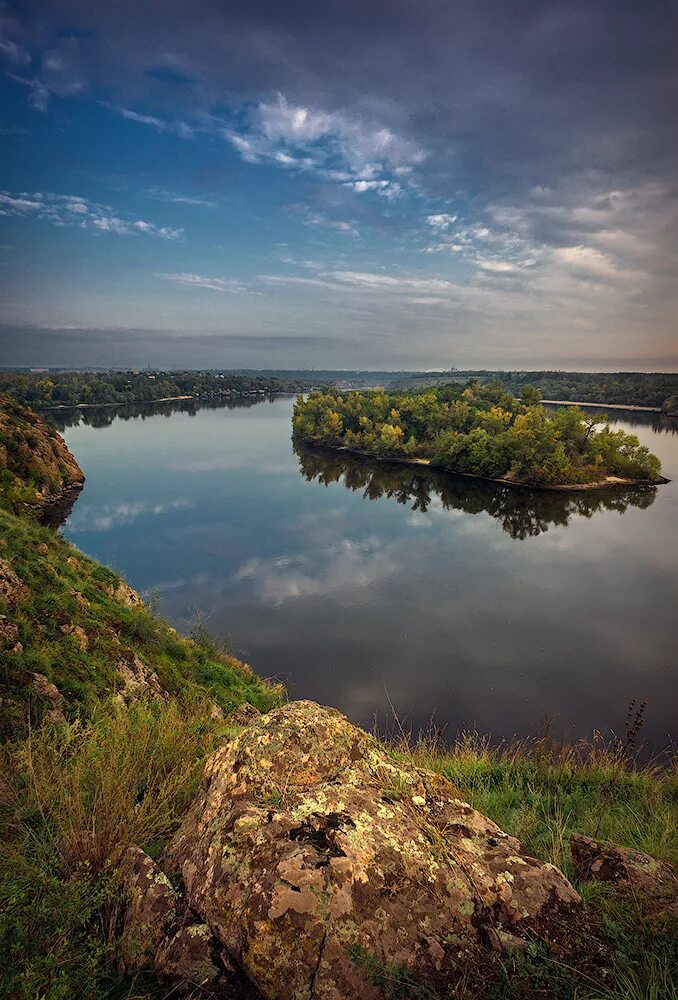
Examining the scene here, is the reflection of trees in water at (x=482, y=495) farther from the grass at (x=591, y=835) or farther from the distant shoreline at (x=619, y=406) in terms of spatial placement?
the distant shoreline at (x=619, y=406)

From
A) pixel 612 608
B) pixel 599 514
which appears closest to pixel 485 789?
pixel 612 608

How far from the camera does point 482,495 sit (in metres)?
54.5

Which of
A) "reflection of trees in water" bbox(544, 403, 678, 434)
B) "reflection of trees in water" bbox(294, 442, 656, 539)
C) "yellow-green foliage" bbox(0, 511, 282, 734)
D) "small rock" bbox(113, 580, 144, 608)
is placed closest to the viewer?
"yellow-green foliage" bbox(0, 511, 282, 734)

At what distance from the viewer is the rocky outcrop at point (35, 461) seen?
38125 millimetres

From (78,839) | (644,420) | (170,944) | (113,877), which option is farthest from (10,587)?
(644,420)

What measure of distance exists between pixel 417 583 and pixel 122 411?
427 feet

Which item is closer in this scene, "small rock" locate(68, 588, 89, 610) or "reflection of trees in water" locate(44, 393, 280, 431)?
"small rock" locate(68, 588, 89, 610)

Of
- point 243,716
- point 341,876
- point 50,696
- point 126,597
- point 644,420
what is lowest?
point 126,597

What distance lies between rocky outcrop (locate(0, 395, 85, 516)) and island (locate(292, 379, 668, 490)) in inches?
1791

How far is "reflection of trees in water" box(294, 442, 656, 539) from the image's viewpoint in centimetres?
4670

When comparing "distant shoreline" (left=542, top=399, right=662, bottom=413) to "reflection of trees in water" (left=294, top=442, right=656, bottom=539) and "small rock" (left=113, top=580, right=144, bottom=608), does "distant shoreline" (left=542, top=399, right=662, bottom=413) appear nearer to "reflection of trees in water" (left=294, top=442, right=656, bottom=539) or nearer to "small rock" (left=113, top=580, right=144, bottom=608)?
"reflection of trees in water" (left=294, top=442, right=656, bottom=539)

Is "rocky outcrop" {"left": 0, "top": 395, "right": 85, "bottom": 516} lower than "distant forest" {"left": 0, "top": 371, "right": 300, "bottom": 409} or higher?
lower

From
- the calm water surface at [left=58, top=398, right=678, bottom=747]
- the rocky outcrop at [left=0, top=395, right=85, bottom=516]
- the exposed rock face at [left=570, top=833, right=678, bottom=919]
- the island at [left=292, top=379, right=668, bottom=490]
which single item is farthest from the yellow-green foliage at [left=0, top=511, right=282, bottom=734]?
the island at [left=292, top=379, right=668, bottom=490]

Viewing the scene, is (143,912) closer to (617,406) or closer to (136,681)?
(136,681)
